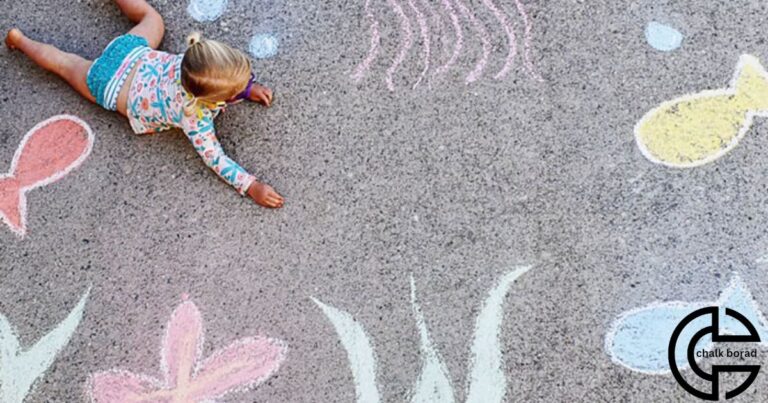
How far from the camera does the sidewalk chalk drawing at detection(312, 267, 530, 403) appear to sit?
2.12m

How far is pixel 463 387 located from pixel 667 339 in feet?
1.77

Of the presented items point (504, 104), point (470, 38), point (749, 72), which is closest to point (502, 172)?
point (504, 104)

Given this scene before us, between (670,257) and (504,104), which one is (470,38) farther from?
(670,257)

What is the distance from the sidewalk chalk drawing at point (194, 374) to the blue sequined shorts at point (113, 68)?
761 millimetres

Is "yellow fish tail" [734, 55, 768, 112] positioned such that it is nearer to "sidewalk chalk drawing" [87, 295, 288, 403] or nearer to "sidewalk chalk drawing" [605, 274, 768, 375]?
"sidewalk chalk drawing" [605, 274, 768, 375]

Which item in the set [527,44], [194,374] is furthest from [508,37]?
[194,374]

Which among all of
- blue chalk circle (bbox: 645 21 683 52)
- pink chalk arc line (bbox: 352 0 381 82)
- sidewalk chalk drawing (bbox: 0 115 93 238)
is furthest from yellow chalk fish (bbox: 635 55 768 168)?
sidewalk chalk drawing (bbox: 0 115 93 238)

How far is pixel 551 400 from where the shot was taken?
Result: 2.11 m

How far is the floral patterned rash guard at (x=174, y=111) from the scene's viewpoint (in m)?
2.34

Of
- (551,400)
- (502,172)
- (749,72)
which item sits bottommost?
(551,400)

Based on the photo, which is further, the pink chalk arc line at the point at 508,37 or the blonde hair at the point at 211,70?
the pink chalk arc line at the point at 508,37

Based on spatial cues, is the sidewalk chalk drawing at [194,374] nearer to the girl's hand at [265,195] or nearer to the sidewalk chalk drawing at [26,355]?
the sidewalk chalk drawing at [26,355]

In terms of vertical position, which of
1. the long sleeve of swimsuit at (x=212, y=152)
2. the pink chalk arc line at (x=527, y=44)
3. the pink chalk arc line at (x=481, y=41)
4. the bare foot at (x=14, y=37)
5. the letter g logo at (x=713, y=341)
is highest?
the pink chalk arc line at (x=527, y=44)

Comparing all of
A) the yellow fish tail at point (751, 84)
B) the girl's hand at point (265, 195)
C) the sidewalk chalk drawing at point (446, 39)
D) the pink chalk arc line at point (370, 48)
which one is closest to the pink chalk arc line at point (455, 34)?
the sidewalk chalk drawing at point (446, 39)
